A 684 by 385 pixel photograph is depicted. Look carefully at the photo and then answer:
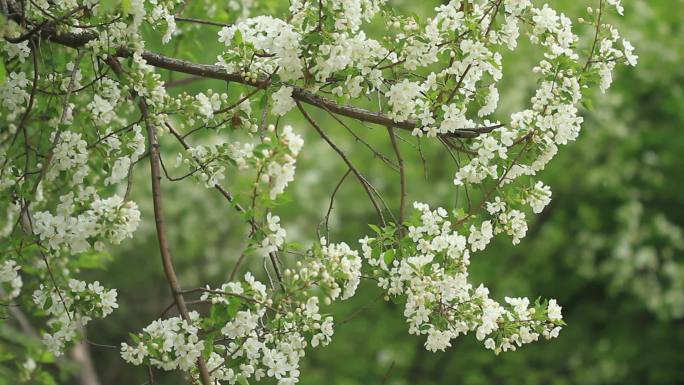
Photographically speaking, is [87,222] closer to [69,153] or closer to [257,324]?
[69,153]

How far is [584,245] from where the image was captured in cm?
928

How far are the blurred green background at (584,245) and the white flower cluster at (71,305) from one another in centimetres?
567

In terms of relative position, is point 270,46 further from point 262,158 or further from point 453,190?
point 453,190

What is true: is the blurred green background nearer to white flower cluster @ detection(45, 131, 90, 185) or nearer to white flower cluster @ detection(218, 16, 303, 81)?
white flower cluster @ detection(45, 131, 90, 185)

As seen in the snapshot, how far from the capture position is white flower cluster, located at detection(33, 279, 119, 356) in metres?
3.18

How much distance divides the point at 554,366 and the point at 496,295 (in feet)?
3.13

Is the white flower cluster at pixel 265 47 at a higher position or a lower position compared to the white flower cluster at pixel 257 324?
higher

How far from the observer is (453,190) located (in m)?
9.05

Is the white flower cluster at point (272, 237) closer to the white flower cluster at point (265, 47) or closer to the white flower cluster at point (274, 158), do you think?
the white flower cluster at point (274, 158)

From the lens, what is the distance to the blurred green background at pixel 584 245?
360 inches

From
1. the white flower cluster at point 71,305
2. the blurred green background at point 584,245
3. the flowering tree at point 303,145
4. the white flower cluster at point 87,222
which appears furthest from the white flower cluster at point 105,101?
the blurred green background at point 584,245

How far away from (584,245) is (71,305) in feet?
22.4

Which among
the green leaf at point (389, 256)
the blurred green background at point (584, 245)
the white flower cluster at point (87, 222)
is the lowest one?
the green leaf at point (389, 256)

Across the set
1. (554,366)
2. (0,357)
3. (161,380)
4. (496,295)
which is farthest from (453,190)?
(0,357)
